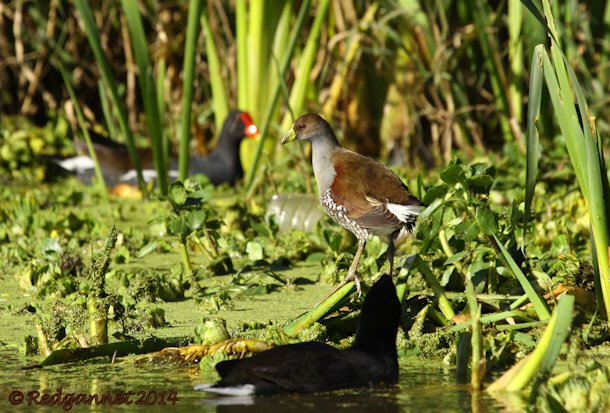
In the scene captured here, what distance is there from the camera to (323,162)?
5.64 meters

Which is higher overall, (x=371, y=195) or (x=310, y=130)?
(x=310, y=130)

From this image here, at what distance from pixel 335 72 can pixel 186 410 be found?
6328mm

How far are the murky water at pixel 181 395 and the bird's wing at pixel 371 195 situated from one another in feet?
3.57

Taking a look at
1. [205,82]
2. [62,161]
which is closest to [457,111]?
[205,82]

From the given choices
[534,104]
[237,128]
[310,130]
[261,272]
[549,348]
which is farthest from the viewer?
[237,128]

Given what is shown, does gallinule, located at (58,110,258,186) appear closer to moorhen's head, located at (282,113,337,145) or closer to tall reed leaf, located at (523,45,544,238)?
moorhen's head, located at (282,113,337,145)

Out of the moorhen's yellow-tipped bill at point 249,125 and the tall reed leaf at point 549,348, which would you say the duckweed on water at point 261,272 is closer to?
the tall reed leaf at point 549,348

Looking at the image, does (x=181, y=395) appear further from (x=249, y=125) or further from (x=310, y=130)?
(x=249, y=125)

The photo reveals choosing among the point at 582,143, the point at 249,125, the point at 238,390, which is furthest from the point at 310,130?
the point at 249,125

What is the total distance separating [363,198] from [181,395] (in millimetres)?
1775

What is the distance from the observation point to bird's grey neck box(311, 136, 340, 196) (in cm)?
543

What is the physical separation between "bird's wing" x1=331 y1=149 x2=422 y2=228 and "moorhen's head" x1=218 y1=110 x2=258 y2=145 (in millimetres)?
3385

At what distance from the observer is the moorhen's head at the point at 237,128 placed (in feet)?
28.8

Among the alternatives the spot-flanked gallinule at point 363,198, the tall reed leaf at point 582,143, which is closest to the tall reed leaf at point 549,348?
the tall reed leaf at point 582,143
